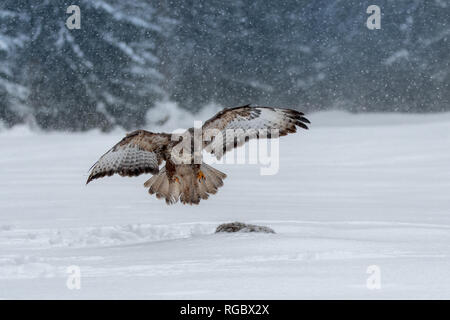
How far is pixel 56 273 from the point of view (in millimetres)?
4770

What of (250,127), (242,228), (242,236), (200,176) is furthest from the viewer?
(250,127)

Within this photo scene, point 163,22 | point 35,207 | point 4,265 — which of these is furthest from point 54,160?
point 163,22

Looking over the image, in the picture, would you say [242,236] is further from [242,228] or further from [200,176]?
[200,176]

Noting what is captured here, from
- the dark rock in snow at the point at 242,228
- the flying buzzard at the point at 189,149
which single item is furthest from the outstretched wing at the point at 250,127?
the dark rock in snow at the point at 242,228

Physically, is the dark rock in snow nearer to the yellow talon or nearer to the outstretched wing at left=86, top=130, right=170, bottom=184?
the yellow talon

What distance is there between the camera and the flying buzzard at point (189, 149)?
6.45 metres

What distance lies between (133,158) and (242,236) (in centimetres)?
122

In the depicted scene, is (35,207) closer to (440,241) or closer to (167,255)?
(167,255)

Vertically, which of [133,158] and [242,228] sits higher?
[133,158]

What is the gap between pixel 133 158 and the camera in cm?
648

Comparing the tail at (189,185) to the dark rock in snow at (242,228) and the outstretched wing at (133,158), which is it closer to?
the outstretched wing at (133,158)

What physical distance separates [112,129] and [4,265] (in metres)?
24.1

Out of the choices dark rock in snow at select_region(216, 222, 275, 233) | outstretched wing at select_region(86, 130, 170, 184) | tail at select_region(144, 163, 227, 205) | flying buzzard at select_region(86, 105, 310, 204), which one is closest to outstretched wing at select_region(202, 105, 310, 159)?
flying buzzard at select_region(86, 105, 310, 204)

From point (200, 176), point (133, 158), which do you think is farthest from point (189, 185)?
point (133, 158)
